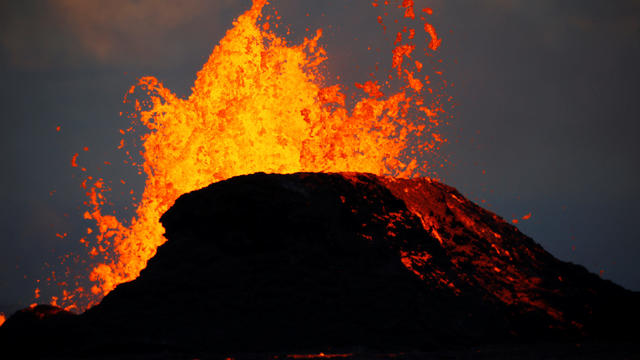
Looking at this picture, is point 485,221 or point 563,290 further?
point 485,221

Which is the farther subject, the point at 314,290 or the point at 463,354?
the point at 314,290

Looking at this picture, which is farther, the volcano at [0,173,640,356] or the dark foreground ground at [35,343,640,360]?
the volcano at [0,173,640,356]

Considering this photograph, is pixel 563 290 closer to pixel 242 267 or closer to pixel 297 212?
pixel 297 212

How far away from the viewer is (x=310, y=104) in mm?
17844

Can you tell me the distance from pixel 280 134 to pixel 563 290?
814 centimetres

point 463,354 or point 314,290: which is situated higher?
point 314,290

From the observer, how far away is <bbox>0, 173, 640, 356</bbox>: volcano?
10867 mm

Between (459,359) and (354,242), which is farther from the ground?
(354,242)

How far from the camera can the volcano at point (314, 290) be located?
10867mm

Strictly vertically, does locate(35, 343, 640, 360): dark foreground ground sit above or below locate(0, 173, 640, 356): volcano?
below

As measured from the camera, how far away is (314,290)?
11.3 metres

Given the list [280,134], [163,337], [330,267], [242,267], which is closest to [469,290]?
[330,267]

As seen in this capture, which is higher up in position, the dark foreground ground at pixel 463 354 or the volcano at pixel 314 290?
the volcano at pixel 314 290

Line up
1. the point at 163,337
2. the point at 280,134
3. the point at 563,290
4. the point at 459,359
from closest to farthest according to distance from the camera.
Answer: the point at 459,359
the point at 163,337
the point at 563,290
the point at 280,134
